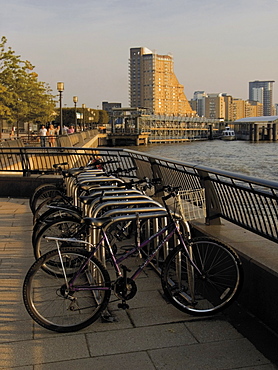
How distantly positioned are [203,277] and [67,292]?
113 cm

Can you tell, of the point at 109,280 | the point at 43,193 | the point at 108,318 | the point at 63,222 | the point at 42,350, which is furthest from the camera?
the point at 43,193

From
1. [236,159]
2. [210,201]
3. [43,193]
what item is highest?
[210,201]

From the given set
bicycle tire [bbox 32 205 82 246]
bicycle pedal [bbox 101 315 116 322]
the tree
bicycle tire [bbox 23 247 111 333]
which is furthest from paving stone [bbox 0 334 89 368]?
the tree

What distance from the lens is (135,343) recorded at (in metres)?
3.83

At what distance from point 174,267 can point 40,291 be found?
109 centimetres

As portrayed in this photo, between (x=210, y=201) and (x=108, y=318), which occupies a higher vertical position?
(x=210, y=201)

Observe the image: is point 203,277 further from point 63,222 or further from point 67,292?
point 63,222

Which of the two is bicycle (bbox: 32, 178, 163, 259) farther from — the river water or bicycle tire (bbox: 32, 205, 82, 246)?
the river water

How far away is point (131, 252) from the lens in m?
4.31

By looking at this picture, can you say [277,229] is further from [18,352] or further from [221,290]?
[18,352]

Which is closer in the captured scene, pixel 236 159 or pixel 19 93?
pixel 19 93


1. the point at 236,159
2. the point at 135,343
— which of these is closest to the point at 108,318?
the point at 135,343

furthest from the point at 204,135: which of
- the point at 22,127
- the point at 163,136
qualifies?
the point at 22,127

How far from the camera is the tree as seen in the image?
34.9 meters
